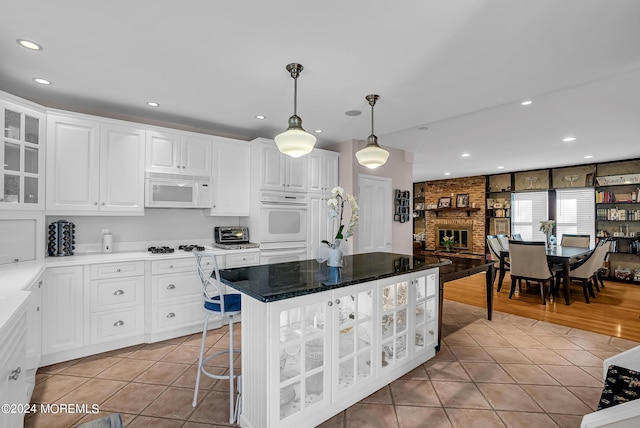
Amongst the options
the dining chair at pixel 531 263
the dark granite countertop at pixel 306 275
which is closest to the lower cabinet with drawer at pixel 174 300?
the dark granite countertop at pixel 306 275

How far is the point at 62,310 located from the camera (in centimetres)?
274

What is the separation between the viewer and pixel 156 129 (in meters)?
3.47

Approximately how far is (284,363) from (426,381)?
53.2 inches

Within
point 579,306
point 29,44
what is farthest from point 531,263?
point 29,44

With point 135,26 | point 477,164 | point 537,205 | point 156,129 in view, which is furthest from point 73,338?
point 537,205

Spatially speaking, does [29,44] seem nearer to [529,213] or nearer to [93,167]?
[93,167]

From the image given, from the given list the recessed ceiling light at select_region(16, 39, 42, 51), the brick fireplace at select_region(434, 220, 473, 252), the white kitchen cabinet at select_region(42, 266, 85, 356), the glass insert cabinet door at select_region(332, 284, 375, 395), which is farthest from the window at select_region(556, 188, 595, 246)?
the recessed ceiling light at select_region(16, 39, 42, 51)

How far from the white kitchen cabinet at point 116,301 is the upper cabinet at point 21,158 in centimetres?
79

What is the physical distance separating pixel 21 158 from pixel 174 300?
184 cm

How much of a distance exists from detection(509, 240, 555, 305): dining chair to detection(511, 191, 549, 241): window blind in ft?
11.6

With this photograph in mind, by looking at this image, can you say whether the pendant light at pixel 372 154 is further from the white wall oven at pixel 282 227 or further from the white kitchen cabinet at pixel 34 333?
the white kitchen cabinet at pixel 34 333

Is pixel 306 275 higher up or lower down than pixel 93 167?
lower down

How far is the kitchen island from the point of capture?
172cm

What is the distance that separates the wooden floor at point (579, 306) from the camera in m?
3.87
